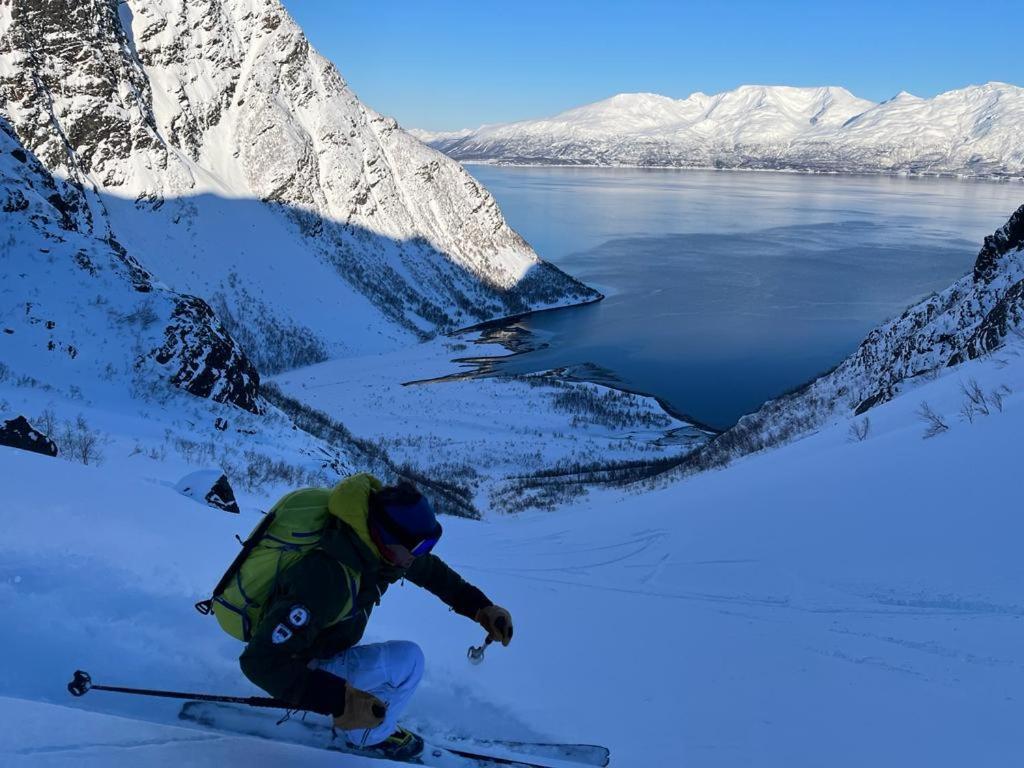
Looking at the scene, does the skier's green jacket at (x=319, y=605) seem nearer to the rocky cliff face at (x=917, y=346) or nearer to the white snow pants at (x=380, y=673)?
the white snow pants at (x=380, y=673)

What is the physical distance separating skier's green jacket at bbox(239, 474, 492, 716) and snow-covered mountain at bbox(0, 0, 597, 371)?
49.6 m

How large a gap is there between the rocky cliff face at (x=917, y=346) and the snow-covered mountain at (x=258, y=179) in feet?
143

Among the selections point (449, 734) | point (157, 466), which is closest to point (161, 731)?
point (449, 734)

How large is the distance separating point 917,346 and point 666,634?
19827 mm

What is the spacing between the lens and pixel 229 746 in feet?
8.59

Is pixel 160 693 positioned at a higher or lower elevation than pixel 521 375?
higher

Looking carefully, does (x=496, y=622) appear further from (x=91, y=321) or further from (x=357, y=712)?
(x=91, y=321)

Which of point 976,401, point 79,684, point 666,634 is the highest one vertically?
point 976,401

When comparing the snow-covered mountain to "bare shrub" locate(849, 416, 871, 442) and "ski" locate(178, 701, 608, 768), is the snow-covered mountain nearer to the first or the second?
"bare shrub" locate(849, 416, 871, 442)

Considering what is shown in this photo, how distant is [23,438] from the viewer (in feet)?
26.9

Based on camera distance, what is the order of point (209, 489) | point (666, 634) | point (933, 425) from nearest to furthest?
point (666, 634)
point (933, 425)
point (209, 489)

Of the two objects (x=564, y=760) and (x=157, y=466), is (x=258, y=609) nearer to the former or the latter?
(x=564, y=760)

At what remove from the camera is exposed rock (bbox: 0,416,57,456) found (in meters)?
8.05

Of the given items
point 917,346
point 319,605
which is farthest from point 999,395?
point 917,346
